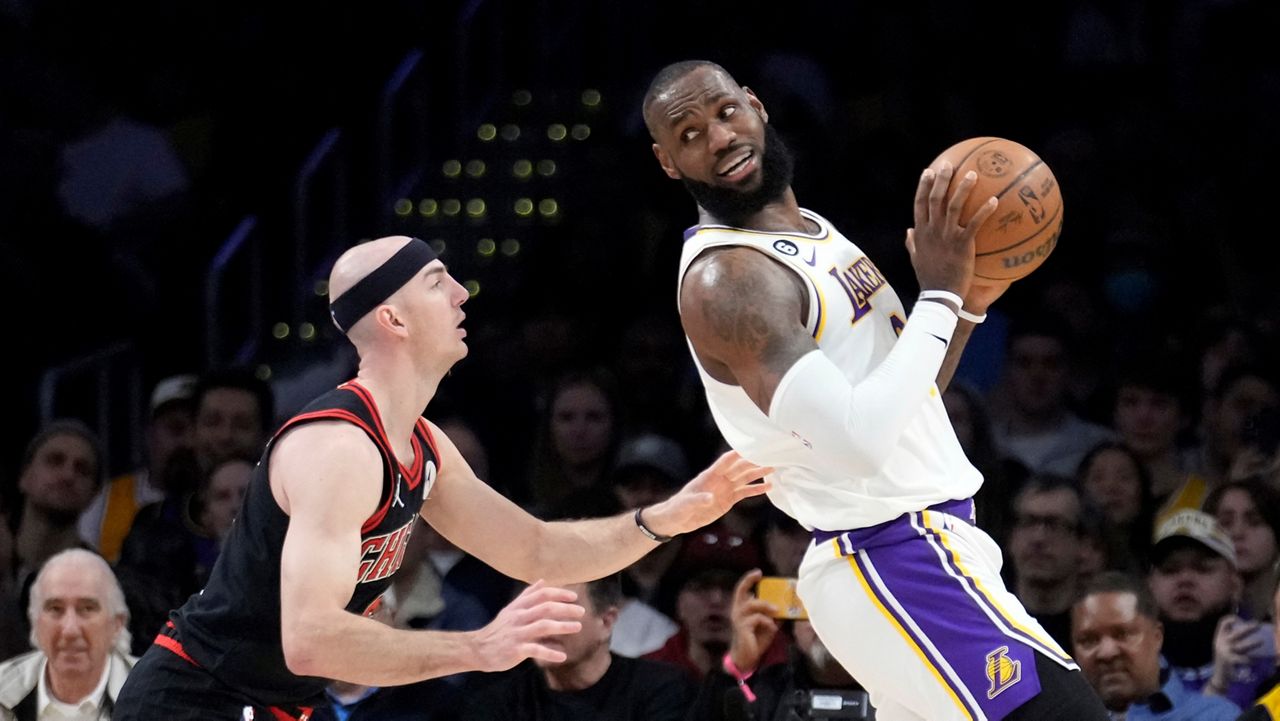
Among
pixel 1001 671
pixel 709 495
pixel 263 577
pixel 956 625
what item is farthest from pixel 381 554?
pixel 1001 671

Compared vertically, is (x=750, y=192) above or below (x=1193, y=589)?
above

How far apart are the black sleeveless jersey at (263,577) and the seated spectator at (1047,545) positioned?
10.7 feet

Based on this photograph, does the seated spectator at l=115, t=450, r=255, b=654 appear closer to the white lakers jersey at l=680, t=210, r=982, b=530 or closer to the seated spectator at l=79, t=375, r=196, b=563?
the seated spectator at l=79, t=375, r=196, b=563

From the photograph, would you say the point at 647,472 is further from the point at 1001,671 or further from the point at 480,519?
the point at 1001,671

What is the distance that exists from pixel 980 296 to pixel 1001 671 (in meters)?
1.01

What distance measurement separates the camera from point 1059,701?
4078mm

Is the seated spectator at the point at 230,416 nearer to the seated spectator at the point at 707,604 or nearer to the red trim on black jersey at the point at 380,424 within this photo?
the seated spectator at the point at 707,604

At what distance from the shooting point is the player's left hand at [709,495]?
4.79 metres

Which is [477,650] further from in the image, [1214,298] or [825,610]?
[1214,298]

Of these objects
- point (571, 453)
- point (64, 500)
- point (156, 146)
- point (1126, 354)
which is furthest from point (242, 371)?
Result: point (1126, 354)

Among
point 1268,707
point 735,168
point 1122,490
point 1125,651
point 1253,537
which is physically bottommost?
point 1268,707

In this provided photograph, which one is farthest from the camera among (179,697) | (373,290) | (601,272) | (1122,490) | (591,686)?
(601,272)

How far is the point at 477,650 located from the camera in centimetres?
392

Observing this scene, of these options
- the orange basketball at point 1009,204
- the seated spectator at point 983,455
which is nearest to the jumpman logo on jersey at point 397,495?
the orange basketball at point 1009,204
